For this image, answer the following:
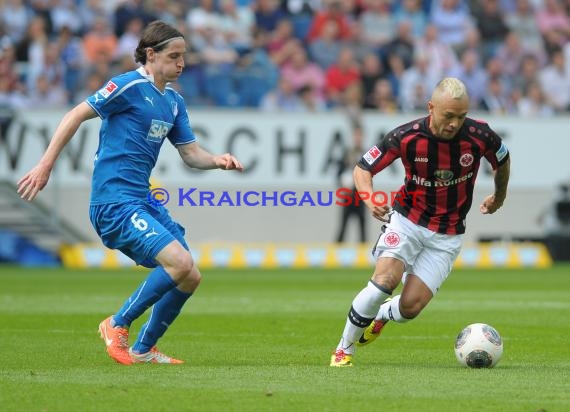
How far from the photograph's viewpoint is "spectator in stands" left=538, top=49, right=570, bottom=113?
82.7 feet

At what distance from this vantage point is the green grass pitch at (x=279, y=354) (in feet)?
23.0

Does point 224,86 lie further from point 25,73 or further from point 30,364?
point 30,364

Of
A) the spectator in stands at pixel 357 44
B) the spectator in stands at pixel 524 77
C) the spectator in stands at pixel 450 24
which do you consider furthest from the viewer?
the spectator in stands at pixel 450 24

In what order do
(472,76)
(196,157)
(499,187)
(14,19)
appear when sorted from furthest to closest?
1. (472,76)
2. (14,19)
3. (196,157)
4. (499,187)

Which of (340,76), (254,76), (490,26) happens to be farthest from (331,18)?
(490,26)

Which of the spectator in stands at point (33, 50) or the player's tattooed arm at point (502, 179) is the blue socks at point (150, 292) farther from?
the spectator in stands at point (33, 50)

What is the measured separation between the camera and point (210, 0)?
80.0 feet

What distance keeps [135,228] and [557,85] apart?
1805 centimetres

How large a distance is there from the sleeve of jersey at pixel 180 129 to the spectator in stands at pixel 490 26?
17.6 m

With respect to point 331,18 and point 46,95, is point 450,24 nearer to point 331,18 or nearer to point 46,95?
point 331,18

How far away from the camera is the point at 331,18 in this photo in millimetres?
24719

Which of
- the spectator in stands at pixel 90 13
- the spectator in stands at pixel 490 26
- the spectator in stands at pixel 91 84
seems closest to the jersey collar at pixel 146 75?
the spectator in stands at pixel 91 84

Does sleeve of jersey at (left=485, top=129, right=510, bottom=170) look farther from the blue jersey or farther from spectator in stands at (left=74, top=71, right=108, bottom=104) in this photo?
spectator in stands at (left=74, top=71, right=108, bottom=104)

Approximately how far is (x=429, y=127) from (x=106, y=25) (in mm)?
15389
